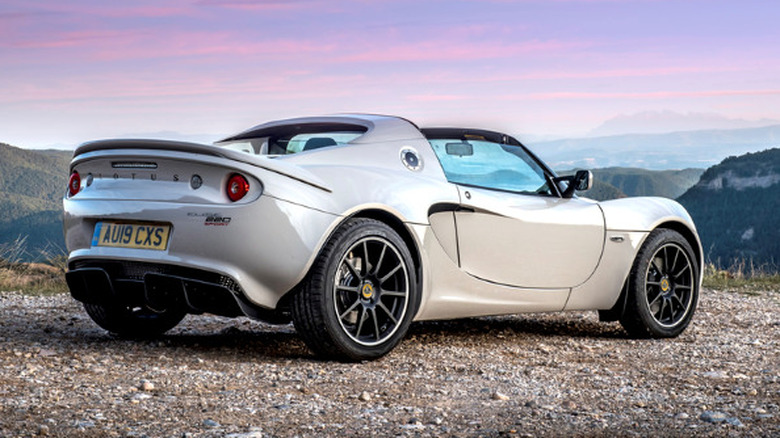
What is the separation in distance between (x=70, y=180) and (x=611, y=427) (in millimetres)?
3784

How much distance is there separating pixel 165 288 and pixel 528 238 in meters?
2.46

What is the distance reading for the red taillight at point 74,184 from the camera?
6102 millimetres

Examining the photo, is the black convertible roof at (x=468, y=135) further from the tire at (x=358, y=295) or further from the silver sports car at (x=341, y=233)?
the tire at (x=358, y=295)

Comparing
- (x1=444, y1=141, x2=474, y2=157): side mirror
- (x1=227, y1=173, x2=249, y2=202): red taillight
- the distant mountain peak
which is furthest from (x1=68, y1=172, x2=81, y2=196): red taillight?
the distant mountain peak

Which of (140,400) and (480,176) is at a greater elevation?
(480,176)

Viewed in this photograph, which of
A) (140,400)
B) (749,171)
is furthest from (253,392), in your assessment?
(749,171)

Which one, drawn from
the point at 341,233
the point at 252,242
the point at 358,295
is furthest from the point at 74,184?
the point at 358,295

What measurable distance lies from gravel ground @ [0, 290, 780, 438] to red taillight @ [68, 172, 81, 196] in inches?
39.6

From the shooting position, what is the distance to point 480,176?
21.1ft

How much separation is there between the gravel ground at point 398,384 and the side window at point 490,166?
112 cm

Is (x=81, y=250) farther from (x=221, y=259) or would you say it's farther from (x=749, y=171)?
(x=749, y=171)

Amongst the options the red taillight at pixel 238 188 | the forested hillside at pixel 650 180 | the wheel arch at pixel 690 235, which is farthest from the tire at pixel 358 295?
the forested hillside at pixel 650 180

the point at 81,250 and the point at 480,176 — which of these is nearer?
the point at 81,250

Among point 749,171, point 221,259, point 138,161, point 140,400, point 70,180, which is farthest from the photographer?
point 749,171
